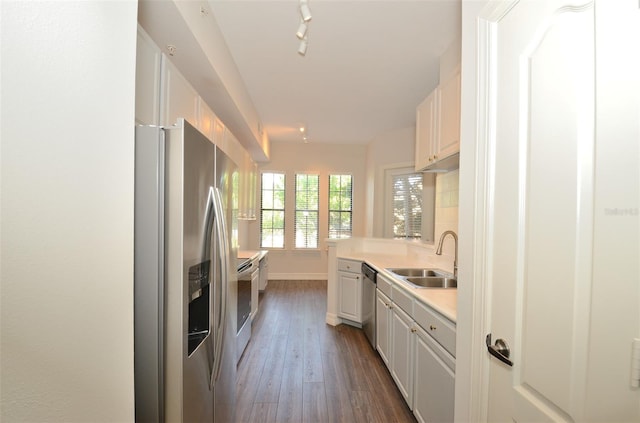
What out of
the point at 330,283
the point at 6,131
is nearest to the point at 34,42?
the point at 6,131

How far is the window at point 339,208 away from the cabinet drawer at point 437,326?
174 inches

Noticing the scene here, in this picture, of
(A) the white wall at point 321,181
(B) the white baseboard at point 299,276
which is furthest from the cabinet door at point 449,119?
(B) the white baseboard at point 299,276

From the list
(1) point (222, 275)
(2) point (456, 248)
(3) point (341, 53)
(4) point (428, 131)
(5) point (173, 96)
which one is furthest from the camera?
(3) point (341, 53)

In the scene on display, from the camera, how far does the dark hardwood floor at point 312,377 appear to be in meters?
1.96

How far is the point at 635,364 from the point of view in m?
0.60

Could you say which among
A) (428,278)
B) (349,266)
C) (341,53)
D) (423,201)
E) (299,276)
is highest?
(341,53)

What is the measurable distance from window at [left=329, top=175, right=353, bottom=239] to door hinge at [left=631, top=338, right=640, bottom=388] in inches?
221

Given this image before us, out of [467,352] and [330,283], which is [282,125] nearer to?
[330,283]

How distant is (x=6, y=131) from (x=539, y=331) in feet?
4.32

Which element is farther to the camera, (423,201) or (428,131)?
(423,201)

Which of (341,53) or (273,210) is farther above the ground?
(341,53)

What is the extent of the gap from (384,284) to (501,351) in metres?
1.53

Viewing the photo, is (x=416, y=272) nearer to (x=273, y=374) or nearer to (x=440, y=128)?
(x=440, y=128)

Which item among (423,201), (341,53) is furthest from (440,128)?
(423,201)
